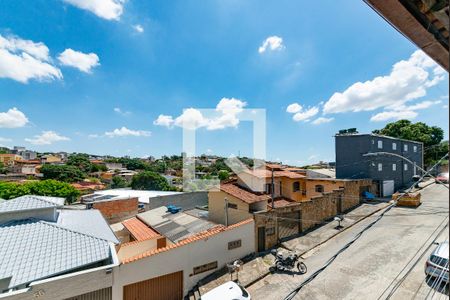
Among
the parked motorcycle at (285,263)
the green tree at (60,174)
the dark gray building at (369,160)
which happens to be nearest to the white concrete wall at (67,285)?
the parked motorcycle at (285,263)

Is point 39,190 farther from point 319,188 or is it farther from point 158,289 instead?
point 319,188

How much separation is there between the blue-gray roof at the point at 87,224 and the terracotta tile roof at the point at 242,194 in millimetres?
7027

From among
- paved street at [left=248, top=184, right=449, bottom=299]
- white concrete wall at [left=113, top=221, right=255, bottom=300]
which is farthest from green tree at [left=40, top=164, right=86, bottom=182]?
paved street at [left=248, top=184, right=449, bottom=299]

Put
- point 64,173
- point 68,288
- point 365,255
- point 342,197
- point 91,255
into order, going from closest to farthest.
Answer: point 68,288 → point 91,255 → point 365,255 → point 342,197 → point 64,173

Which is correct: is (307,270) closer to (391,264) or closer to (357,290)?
(357,290)

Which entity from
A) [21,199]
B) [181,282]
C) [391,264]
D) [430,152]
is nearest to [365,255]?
[391,264]

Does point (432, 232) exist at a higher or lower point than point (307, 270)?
higher

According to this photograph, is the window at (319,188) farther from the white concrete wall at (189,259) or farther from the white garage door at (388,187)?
the white concrete wall at (189,259)

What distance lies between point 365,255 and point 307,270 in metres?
→ 3.29

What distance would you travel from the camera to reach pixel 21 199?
10945 mm

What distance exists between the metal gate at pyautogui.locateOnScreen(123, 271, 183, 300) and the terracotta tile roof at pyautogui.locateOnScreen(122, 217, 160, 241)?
373cm

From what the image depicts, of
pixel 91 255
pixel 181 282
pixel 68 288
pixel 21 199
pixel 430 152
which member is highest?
pixel 430 152

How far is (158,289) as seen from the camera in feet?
32.8

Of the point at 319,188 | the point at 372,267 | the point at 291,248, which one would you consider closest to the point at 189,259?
the point at 291,248
